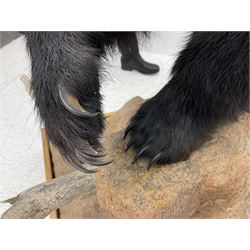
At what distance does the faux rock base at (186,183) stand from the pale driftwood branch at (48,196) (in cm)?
A: 6

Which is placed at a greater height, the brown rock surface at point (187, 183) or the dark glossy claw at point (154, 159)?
the dark glossy claw at point (154, 159)

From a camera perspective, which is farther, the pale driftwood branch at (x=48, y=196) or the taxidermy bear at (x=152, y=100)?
the pale driftwood branch at (x=48, y=196)

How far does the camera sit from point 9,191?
1.29 m

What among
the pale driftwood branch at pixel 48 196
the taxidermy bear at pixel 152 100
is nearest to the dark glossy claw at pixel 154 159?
the taxidermy bear at pixel 152 100

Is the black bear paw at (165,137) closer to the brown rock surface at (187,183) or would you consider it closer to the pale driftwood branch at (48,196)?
the brown rock surface at (187,183)

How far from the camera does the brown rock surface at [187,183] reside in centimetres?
83

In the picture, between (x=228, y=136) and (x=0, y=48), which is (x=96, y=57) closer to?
(x=228, y=136)

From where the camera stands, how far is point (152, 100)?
94 cm

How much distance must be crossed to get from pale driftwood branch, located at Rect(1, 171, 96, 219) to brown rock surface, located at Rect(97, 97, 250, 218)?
0.07m

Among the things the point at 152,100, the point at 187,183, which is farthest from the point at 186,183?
the point at 152,100

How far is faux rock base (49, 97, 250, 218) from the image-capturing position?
83 centimetres

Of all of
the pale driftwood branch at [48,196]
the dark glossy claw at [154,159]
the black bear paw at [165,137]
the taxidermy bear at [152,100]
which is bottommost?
the pale driftwood branch at [48,196]

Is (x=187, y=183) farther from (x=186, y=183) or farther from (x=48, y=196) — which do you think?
(x=48, y=196)

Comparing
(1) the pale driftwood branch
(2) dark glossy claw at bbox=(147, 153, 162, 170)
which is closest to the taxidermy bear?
(2) dark glossy claw at bbox=(147, 153, 162, 170)
